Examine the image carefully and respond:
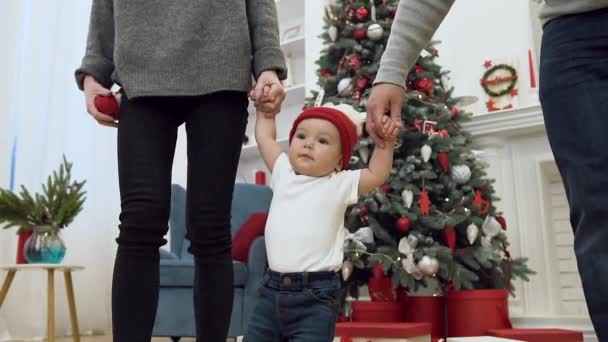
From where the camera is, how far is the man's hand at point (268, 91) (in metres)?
1.21

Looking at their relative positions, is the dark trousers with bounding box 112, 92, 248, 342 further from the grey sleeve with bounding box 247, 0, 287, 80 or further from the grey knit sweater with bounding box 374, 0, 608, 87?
the grey knit sweater with bounding box 374, 0, 608, 87

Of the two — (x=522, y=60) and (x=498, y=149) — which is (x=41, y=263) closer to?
(x=498, y=149)

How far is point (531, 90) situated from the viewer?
3.19 meters

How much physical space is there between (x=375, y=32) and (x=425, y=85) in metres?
0.36

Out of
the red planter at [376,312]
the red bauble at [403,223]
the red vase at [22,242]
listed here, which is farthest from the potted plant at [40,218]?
the red bauble at [403,223]

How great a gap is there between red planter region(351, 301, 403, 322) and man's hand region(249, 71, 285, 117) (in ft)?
5.06

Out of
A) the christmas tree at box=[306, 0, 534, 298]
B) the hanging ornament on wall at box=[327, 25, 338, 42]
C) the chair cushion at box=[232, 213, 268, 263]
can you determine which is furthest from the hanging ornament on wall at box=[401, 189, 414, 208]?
the hanging ornament on wall at box=[327, 25, 338, 42]

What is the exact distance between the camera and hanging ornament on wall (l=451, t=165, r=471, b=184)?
2.69 meters

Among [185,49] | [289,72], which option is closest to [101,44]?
[185,49]

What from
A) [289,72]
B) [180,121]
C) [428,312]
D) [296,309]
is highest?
[289,72]

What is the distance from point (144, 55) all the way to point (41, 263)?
5.55 feet

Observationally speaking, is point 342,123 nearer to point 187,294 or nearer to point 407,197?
point 407,197

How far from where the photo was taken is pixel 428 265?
2453 millimetres

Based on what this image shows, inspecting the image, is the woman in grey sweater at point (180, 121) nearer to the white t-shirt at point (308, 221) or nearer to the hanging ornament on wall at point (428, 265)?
the white t-shirt at point (308, 221)
